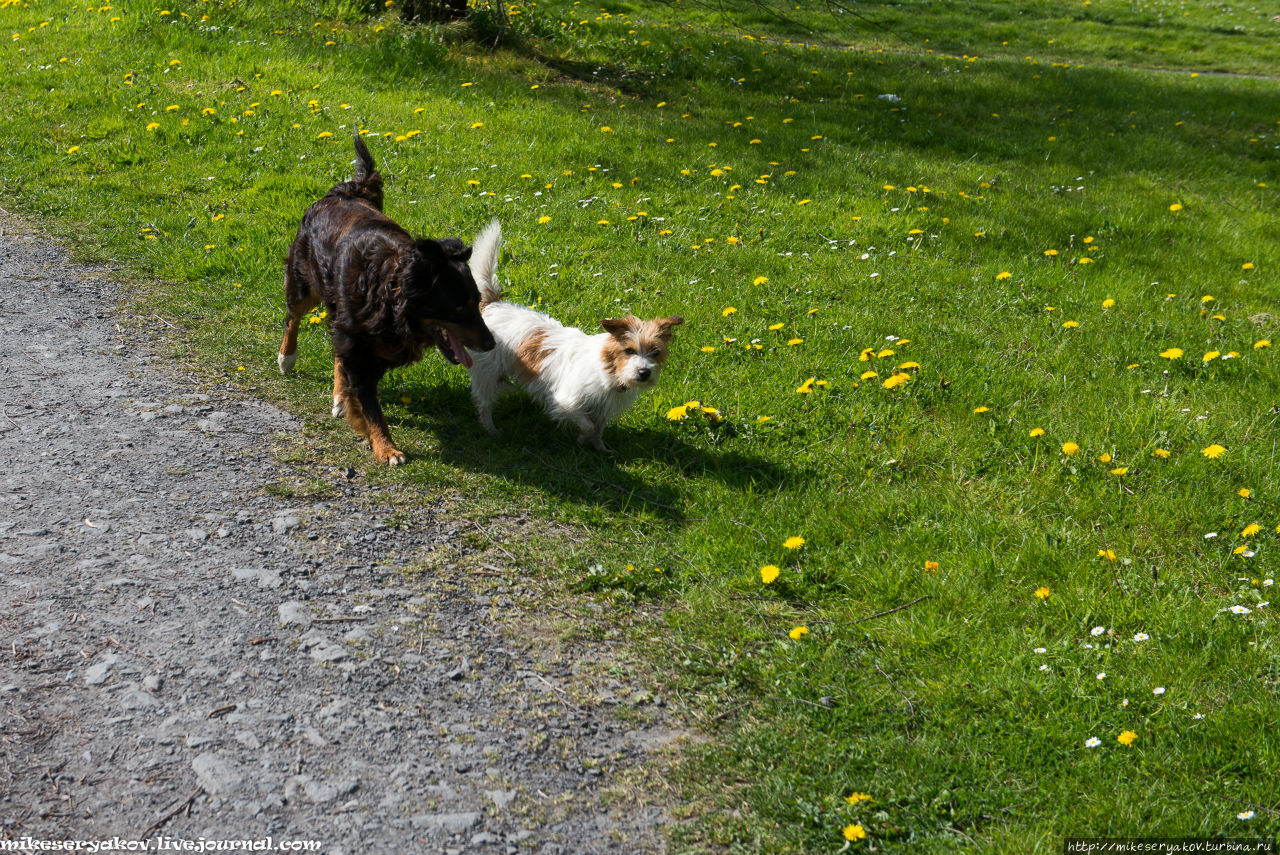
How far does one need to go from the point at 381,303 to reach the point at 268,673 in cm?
222

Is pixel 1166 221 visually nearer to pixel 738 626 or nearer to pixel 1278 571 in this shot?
pixel 1278 571

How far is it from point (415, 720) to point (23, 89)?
36.8 feet

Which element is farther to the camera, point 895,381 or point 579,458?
point 895,381

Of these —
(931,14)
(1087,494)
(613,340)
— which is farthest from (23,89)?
(931,14)

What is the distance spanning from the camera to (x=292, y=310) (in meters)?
5.86

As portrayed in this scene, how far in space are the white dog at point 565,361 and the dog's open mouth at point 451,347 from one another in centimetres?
18

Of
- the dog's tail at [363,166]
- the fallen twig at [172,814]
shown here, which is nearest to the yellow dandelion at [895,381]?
the dog's tail at [363,166]

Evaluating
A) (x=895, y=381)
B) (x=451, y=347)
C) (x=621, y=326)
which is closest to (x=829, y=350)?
(x=895, y=381)

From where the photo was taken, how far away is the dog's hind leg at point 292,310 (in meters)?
5.79

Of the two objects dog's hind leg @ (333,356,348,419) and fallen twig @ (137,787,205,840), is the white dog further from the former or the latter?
fallen twig @ (137,787,205,840)

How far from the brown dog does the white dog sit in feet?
1.27

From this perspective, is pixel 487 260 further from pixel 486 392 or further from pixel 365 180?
pixel 365 180

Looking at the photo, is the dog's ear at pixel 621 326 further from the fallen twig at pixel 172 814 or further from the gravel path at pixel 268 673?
the fallen twig at pixel 172 814

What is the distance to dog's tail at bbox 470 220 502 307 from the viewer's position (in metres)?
5.59
